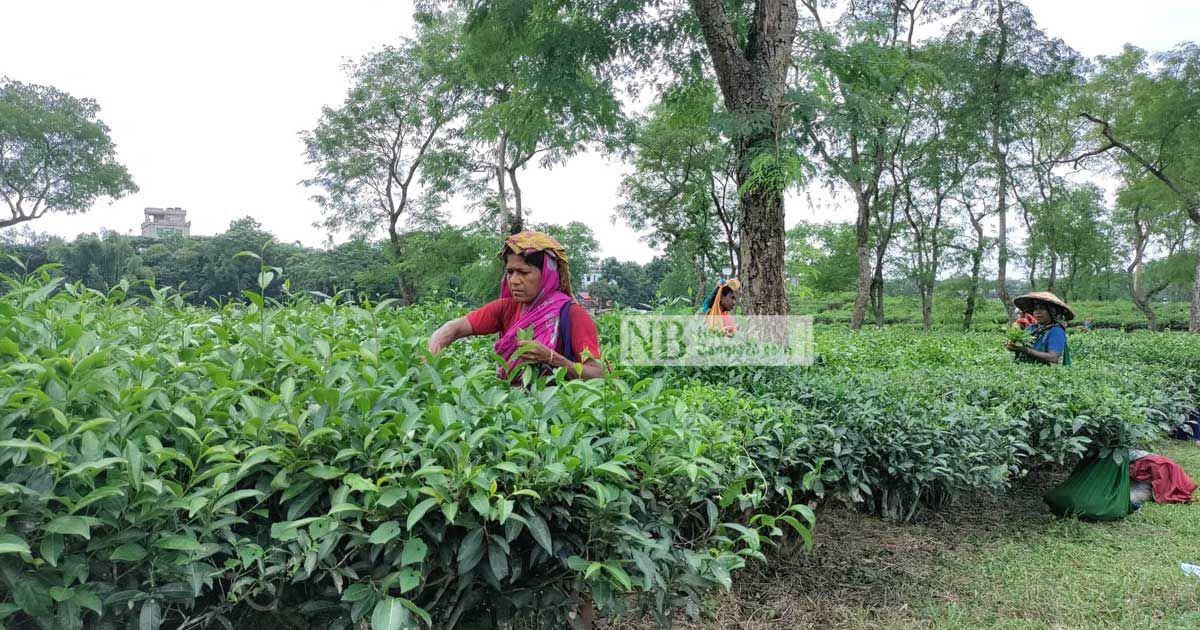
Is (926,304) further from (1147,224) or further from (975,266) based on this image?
(1147,224)

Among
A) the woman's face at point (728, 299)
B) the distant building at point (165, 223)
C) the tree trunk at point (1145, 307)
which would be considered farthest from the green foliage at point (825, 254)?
the distant building at point (165, 223)

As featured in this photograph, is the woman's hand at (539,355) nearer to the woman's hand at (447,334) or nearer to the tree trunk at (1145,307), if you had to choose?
the woman's hand at (447,334)

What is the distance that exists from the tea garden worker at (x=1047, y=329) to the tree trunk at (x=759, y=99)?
6.39ft

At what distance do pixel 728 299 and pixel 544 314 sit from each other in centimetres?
382

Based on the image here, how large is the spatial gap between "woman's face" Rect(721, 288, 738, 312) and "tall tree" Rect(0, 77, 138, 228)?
19.6 m

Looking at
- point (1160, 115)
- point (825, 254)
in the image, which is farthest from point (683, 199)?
point (1160, 115)

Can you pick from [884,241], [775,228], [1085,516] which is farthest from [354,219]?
[1085,516]

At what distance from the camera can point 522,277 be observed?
221cm

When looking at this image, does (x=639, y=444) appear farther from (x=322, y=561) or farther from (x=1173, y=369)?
Result: (x=1173, y=369)

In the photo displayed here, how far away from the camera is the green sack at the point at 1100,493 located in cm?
343

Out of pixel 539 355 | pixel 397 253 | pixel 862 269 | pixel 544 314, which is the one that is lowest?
pixel 539 355

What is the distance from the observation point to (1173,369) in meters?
5.75

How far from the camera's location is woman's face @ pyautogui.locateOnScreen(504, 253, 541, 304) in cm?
221

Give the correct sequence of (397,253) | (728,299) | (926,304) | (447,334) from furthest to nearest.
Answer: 1. (397,253)
2. (926,304)
3. (728,299)
4. (447,334)
